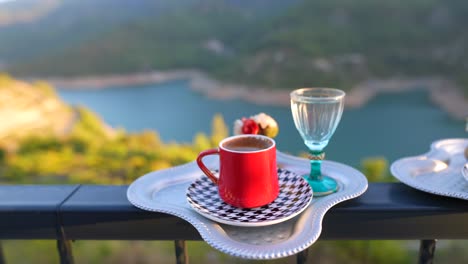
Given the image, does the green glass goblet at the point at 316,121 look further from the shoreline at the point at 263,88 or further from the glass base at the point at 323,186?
the shoreline at the point at 263,88

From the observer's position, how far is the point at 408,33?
17.0 m

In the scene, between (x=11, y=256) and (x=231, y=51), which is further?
(x=231, y=51)

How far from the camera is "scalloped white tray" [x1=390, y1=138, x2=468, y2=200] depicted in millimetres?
524

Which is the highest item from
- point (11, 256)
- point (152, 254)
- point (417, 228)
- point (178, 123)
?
point (417, 228)

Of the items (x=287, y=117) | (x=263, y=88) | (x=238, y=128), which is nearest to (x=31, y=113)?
(x=287, y=117)

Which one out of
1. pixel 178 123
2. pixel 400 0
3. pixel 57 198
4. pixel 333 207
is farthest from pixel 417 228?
pixel 400 0

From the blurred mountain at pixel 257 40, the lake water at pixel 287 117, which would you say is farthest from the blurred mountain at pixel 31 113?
the blurred mountain at pixel 257 40

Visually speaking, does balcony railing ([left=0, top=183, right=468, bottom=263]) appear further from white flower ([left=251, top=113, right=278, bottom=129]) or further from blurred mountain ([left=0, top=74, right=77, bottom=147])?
blurred mountain ([left=0, top=74, right=77, bottom=147])

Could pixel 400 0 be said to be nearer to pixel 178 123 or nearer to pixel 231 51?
pixel 231 51

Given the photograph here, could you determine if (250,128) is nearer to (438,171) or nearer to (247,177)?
(247,177)

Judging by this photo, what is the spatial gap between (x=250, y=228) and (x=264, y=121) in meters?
0.21

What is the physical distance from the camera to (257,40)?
17.0 meters

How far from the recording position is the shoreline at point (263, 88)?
45.4 ft

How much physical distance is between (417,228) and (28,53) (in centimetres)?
1957
